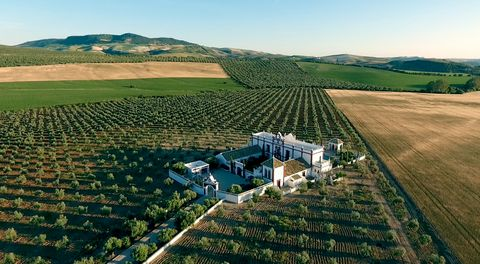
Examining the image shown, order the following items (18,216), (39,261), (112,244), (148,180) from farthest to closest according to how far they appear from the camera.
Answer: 1. (148,180)
2. (18,216)
3. (112,244)
4. (39,261)

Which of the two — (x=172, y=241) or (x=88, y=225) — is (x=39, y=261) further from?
(x=172, y=241)

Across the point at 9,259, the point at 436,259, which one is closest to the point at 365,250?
the point at 436,259

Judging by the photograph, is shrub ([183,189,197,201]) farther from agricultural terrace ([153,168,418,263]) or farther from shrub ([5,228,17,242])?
shrub ([5,228,17,242])

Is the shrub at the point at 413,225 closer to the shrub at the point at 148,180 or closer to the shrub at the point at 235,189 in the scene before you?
the shrub at the point at 235,189

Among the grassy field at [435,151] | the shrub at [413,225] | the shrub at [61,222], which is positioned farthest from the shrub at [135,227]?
the grassy field at [435,151]

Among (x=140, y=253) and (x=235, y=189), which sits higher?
(x=235, y=189)

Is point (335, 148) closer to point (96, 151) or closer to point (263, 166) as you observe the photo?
point (263, 166)

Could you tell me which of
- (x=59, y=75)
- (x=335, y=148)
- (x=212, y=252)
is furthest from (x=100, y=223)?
(x=59, y=75)
